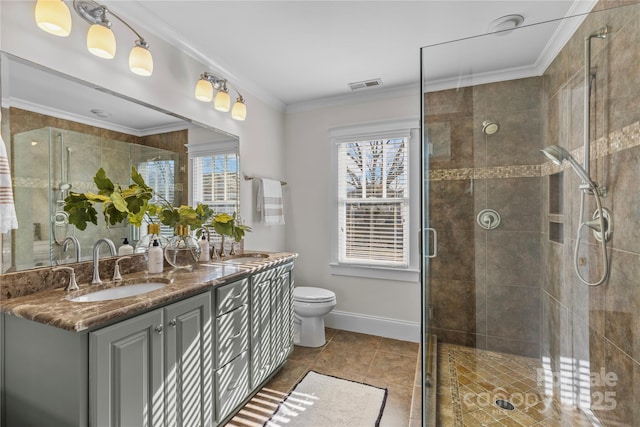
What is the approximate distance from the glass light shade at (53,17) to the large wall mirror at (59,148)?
0.18 m

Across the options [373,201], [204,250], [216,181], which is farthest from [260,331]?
[373,201]

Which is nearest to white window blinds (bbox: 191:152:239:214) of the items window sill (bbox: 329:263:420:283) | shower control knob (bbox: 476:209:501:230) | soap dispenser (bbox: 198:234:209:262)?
soap dispenser (bbox: 198:234:209:262)

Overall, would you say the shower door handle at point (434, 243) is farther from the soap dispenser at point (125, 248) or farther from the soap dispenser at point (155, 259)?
the soap dispenser at point (125, 248)

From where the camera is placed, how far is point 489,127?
80.8 inches

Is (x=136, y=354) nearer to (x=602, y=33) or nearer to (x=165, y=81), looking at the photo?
(x=165, y=81)

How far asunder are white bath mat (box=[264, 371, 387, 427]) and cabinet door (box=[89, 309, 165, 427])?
0.77 m

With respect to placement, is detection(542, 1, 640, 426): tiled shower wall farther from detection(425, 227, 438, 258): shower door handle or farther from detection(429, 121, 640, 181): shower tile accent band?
detection(425, 227, 438, 258): shower door handle

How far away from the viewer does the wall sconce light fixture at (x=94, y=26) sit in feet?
4.09

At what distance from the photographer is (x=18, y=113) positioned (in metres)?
1.25

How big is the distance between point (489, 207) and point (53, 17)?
262 cm

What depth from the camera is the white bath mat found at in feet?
5.61

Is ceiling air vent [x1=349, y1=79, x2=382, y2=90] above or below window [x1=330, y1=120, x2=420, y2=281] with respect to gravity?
above

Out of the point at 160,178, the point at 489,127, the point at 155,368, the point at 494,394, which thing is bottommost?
the point at 494,394

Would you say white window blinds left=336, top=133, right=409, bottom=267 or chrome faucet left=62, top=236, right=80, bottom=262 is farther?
white window blinds left=336, top=133, right=409, bottom=267
